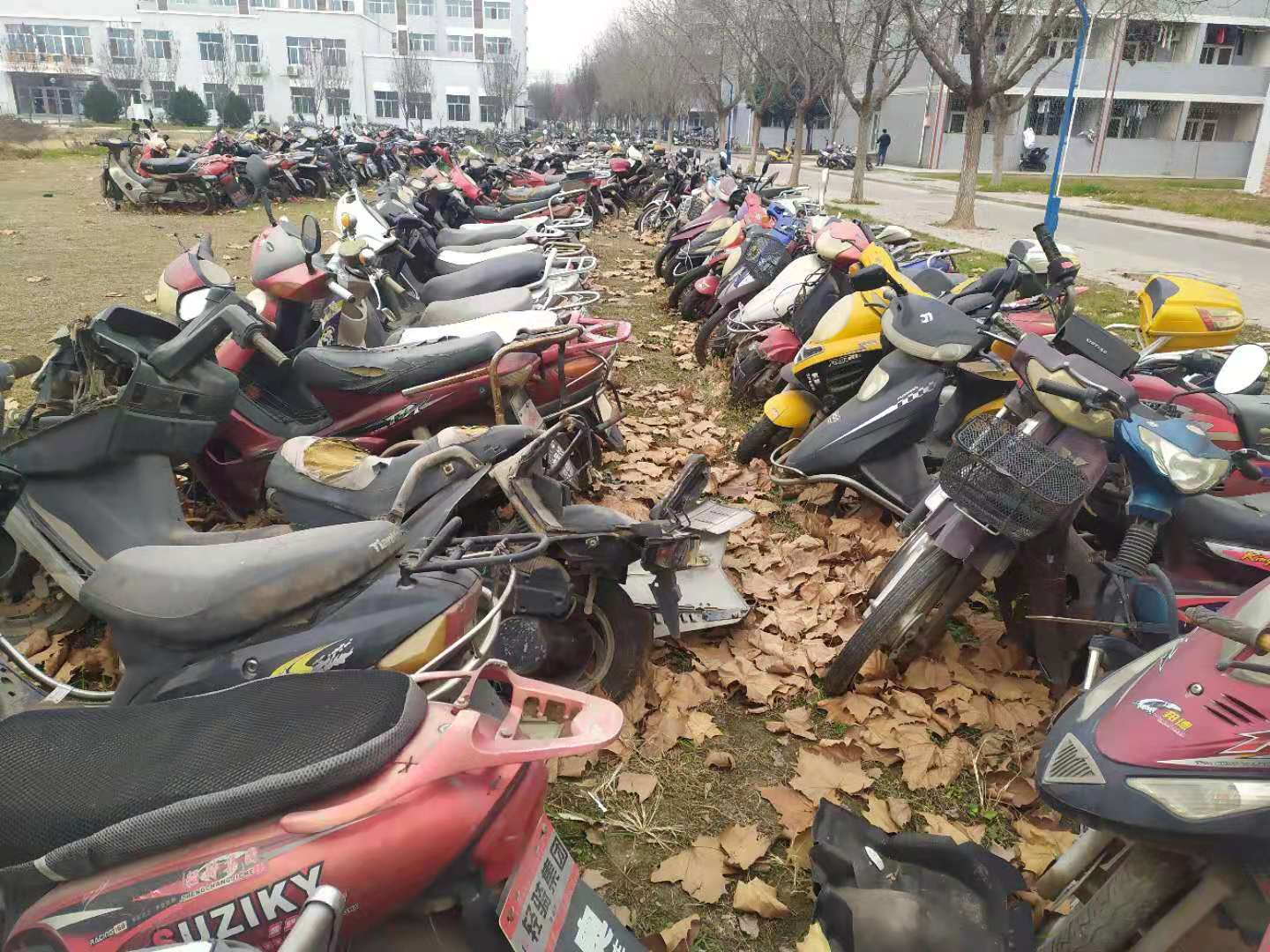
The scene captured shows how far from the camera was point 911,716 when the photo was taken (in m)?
2.86

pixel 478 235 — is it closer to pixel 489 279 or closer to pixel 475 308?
pixel 489 279

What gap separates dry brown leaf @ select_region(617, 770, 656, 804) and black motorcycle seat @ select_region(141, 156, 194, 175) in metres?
15.9

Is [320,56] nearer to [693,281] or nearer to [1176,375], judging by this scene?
[693,281]

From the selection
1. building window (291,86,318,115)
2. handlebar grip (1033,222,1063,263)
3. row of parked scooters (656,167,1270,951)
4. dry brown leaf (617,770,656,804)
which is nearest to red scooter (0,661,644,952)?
dry brown leaf (617,770,656,804)

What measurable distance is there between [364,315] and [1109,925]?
4821 mm

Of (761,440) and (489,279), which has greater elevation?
(489,279)

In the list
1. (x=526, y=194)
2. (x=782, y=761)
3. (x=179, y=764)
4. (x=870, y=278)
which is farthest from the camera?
(x=526, y=194)

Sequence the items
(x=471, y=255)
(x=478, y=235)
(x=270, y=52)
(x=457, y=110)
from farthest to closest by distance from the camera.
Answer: (x=457, y=110), (x=270, y=52), (x=478, y=235), (x=471, y=255)

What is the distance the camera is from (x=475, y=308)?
5.00 m

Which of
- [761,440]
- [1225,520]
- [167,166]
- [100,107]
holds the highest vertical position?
[100,107]

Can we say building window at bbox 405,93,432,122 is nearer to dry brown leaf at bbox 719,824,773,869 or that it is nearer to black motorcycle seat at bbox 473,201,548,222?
black motorcycle seat at bbox 473,201,548,222

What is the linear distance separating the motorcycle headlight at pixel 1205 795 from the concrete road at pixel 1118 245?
7.62m

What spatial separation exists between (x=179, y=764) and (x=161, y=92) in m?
70.3

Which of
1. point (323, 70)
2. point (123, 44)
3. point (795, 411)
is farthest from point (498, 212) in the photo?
point (123, 44)
